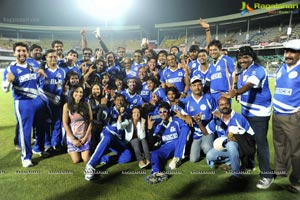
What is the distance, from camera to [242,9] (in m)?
26.8

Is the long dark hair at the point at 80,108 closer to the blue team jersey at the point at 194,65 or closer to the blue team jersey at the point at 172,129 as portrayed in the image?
the blue team jersey at the point at 172,129

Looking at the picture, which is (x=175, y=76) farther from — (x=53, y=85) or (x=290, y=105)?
(x=290, y=105)

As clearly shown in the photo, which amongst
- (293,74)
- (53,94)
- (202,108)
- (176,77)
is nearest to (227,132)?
(202,108)

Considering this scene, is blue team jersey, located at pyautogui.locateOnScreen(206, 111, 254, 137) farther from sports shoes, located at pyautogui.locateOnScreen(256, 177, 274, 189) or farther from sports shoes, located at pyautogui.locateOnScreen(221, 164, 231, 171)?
sports shoes, located at pyautogui.locateOnScreen(256, 177, 274, 189)

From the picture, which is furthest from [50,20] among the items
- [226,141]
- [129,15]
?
[226,141]

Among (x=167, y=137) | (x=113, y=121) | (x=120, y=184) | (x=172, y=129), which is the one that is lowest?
(x=120, y=184)

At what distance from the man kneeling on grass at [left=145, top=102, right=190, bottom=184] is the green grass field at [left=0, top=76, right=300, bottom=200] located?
0.24 m

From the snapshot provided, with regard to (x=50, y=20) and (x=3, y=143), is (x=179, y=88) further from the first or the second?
(x=50, y=20)

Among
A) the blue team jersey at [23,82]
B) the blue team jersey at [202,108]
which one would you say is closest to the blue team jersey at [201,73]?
the blue team jersey at [202,108]

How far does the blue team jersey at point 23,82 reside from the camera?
368cm

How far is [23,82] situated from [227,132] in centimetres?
331

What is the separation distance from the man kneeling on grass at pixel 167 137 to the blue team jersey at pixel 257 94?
111 centimetres

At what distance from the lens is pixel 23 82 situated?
3.74m

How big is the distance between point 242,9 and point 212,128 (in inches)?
1063
